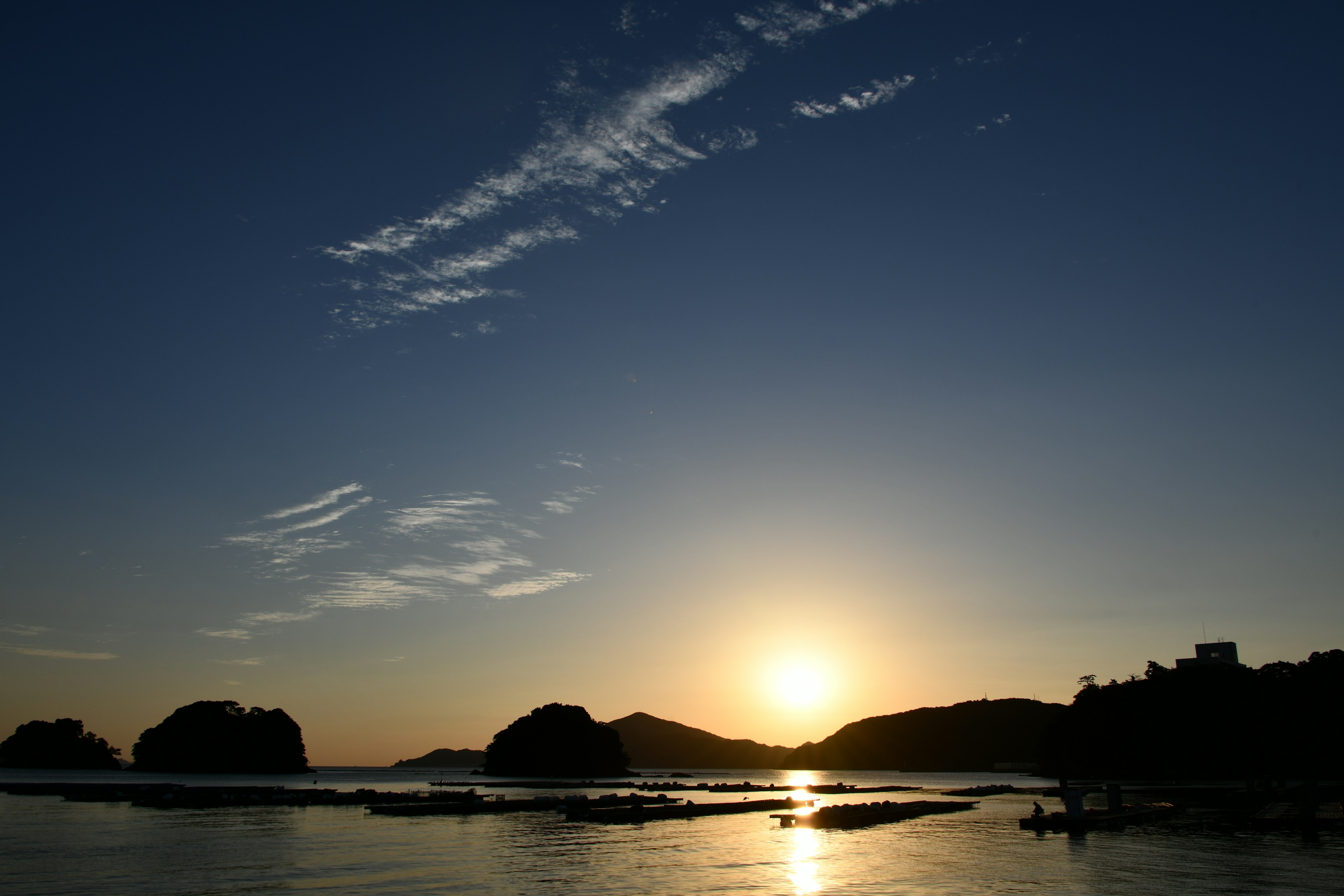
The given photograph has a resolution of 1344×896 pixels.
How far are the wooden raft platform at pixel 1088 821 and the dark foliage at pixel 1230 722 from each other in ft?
167

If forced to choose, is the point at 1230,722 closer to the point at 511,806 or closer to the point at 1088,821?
the point at 1088,821

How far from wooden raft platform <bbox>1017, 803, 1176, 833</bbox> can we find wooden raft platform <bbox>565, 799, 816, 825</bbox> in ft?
95.0

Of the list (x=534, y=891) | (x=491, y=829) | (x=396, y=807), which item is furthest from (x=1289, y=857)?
(x=396, y=807)

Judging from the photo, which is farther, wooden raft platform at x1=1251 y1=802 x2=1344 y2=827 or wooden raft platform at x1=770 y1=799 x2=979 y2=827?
wooden raft platform at x1=770 y1=799 x2=979 y2=827

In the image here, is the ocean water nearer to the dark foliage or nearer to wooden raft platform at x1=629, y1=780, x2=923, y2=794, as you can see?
the dark foliage

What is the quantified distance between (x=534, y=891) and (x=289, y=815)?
4860 centimetres

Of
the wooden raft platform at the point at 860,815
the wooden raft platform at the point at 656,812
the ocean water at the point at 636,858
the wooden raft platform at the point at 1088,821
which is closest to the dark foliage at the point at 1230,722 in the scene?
the wooden raft platform at the point at 860,815

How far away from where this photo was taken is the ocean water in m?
34.3

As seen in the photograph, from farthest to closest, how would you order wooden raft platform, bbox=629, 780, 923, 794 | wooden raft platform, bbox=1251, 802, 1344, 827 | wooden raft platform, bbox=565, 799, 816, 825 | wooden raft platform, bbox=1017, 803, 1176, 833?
wooden raft platform, bbox=629, 780, 923, 794 → wooden raft platform, bbox=565, 799, 816, 825 → wooden raft platform, bbox=1017, 803, 1176, 833 → wooden raft platform, bbox=1251, 802, 1344, 827

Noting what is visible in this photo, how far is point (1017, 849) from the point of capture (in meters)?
47.1

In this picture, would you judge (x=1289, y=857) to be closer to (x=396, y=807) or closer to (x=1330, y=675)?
(x=396, y=807)

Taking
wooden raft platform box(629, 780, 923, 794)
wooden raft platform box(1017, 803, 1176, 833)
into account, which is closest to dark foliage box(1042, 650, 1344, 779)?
wooden raft platform box(629, 780, 923, 794)

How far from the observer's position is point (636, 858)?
44.5m

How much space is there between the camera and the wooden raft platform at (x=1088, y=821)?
5341cm
